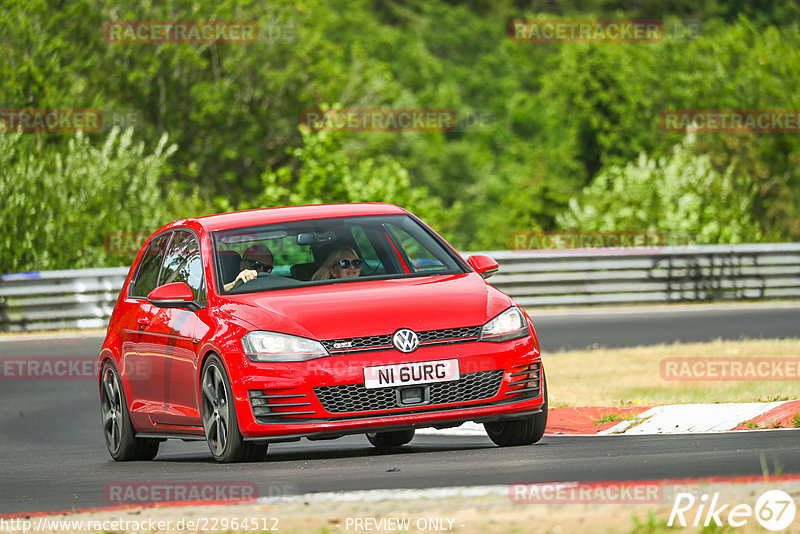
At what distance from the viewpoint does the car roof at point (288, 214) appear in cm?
1004

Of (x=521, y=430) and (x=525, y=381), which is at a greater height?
(x=525, y=381)

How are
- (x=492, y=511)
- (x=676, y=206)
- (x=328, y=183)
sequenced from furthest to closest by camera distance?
1. (x=676, y=206)
2. (x=328, y=183)
3. (x=492, y=511)

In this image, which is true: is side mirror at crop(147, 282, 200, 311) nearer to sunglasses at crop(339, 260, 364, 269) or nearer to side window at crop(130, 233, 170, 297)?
sunglasses at crop(339, 260, 364, 269)

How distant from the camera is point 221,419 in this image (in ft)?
29.6

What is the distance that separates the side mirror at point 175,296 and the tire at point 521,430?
6.42ft

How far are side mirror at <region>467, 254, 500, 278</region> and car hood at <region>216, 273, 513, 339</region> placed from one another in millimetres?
478

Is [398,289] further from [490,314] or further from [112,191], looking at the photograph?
[112,191]

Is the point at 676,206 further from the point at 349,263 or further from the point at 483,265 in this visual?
the point at 349,263

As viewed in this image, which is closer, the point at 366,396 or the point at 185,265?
the point at 366,396

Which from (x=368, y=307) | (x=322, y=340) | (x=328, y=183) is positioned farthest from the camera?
(x=328, y=183)

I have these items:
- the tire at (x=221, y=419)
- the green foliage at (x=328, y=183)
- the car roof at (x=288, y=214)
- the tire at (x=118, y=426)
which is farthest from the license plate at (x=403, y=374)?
the green foliage at (x=328, y=183)

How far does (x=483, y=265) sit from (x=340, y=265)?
0.92m

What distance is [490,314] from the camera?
8.93 metres

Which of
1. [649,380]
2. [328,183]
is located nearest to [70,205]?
[328,183]
